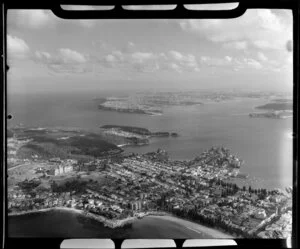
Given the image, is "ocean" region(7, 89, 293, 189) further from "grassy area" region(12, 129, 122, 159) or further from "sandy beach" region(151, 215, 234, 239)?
"sandy beach" region(151, 215, 234, 239)

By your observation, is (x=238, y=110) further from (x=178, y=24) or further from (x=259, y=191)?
(x=178, y=24)

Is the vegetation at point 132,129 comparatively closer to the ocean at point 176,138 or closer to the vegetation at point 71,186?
the ocean at point 176,138

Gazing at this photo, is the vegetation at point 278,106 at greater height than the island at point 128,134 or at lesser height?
greater

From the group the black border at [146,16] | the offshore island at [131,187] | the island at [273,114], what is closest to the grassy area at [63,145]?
the offshore island at [131,187]

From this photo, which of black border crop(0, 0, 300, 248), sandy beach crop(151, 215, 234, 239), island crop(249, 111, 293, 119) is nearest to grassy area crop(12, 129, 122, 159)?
black border crop(0, 0, 300, 248)

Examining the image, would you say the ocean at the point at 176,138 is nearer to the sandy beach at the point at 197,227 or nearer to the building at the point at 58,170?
the sandy beach at the point at 197,227

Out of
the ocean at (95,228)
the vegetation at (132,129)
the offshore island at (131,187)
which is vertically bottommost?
the ocean at (95,228)
